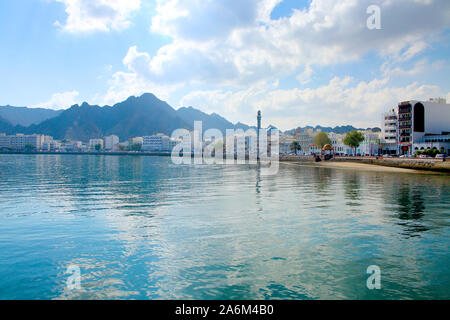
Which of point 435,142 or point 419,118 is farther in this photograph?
point 419,118

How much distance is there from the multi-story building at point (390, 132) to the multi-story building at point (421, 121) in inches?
329

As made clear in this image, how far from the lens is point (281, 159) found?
500 ft

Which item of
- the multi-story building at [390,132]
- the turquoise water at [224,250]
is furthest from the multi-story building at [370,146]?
the turquoise water at [224,250]

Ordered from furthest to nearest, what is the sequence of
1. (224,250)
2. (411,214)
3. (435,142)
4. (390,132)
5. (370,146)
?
(370,146) < (390,132) < (435,142) < (411,214) < (224,250)

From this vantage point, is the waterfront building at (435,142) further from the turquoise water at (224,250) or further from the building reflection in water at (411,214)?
the turquoise water at (224,250)

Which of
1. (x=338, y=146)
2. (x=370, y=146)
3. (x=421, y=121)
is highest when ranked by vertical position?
(x=421, y=121)

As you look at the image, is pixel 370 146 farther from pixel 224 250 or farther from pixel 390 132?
pixel 224 250

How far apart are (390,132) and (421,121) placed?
53.5ft

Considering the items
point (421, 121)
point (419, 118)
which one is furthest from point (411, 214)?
point (421, 121)

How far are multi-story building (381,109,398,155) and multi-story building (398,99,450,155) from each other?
836 cm

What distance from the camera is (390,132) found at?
132m
